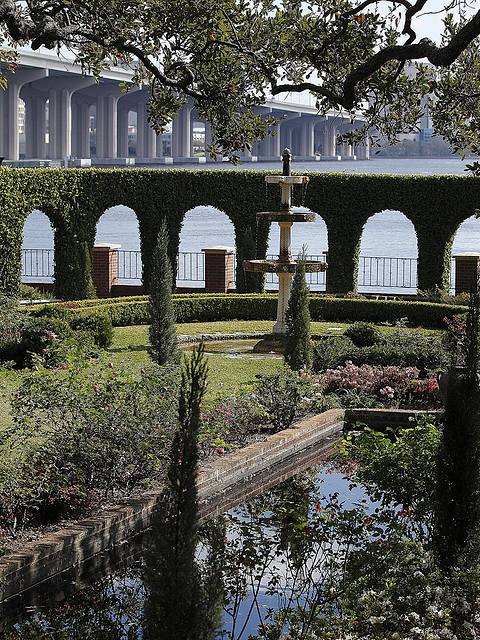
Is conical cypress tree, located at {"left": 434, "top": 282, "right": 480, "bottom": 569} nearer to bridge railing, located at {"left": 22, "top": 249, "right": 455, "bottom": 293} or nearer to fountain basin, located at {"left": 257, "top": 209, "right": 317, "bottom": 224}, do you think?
fountain basin, located at {"left": 257, "top": 209, "right": 317, "bottom": 224}

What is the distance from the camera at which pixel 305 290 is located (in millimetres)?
14852

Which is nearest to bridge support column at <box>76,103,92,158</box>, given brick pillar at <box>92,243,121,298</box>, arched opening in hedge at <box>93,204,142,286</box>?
arched opening in hedge at <box>93,204,142,286</box>

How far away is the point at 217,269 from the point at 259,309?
3.83m

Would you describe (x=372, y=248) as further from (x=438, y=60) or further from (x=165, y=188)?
(x=438, y=60)

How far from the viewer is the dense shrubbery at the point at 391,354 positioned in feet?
48.2

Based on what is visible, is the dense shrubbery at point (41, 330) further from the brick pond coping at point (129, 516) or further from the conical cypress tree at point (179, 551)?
the conical cypress tree at point (179, 551)

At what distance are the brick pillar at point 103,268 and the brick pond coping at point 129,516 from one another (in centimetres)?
1513

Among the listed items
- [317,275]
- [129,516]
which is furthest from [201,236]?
[129,516]

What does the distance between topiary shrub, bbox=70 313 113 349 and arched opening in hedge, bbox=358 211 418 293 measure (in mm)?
17836

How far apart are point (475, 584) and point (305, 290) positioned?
8753 mm

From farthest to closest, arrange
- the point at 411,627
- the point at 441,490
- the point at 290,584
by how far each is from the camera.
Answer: the point at 290,584 → the point at 441,490 → the point at 411,627

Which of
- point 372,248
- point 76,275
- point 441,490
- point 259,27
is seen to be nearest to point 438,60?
point 259,27

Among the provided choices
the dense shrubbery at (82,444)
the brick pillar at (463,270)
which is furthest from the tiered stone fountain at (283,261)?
the brick pillar at (463,270)

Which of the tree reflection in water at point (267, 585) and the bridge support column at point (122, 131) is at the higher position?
the bridge support column at point (122, 131)
